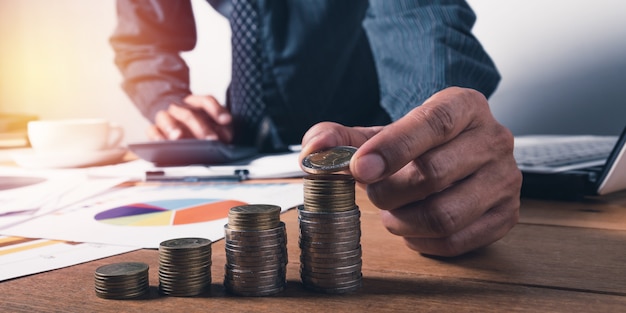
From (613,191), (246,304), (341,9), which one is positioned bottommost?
(613,191)

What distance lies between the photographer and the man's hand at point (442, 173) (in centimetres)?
55

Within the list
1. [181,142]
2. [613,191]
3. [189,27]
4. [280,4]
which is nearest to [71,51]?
[189,27]

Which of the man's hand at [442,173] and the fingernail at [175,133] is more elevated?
the man's hand at [442,173]

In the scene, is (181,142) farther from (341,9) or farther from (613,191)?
(613,191)

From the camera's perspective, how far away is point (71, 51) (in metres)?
3.35

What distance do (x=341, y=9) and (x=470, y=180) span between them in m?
1.28

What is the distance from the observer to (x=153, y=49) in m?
1.95

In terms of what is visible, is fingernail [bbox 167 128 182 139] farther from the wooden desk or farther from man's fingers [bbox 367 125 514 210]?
man's fingers [bbox 367 125 514 210]

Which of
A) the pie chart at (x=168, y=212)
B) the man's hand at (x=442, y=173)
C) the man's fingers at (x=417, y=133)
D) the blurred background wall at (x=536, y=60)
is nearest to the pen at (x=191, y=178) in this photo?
the pie chart at (x=168, y=212)

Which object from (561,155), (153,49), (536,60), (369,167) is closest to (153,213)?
(369,167)

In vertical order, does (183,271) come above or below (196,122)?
above

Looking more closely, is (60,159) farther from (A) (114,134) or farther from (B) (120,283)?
(B) (120,283)

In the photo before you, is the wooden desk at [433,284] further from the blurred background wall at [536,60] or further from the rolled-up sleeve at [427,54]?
the blurred background wall at [536,60]

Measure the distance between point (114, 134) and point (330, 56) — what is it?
2.35ft
